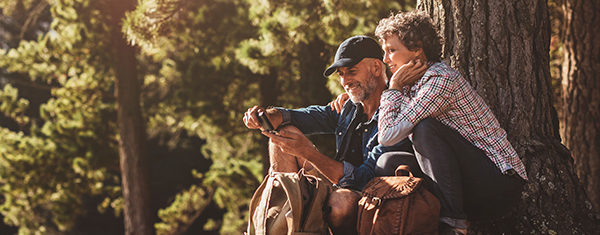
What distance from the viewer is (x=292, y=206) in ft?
7.25

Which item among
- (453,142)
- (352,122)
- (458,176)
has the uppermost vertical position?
(352,122)

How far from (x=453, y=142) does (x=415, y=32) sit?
1.98ft

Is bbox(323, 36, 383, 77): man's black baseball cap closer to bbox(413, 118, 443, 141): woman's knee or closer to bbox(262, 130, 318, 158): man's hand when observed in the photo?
bbox(262, 130, 318, 158): man's hand

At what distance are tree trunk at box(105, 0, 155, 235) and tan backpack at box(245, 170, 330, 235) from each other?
7.29 metres

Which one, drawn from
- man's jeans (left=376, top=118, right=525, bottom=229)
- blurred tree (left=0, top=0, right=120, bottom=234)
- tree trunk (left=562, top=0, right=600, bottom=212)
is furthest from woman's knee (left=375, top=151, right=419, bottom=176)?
blurred tree (left=0, top=0, right=120, bottom=234)

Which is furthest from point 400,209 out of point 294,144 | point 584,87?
point 584,87

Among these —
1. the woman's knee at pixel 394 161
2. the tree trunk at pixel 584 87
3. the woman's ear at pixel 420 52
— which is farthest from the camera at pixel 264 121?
the tree trunk at pixel 584 87

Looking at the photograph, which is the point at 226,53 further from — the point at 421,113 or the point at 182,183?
the point at 182,183

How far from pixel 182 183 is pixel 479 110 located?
1502cm

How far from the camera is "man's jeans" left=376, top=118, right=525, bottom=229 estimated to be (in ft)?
6.79

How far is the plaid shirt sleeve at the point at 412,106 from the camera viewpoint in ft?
7.00

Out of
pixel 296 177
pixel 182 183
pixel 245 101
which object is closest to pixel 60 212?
pixel 245 101

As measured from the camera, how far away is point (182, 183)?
53.2 feet

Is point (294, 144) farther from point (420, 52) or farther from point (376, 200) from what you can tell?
point (420, 52)
